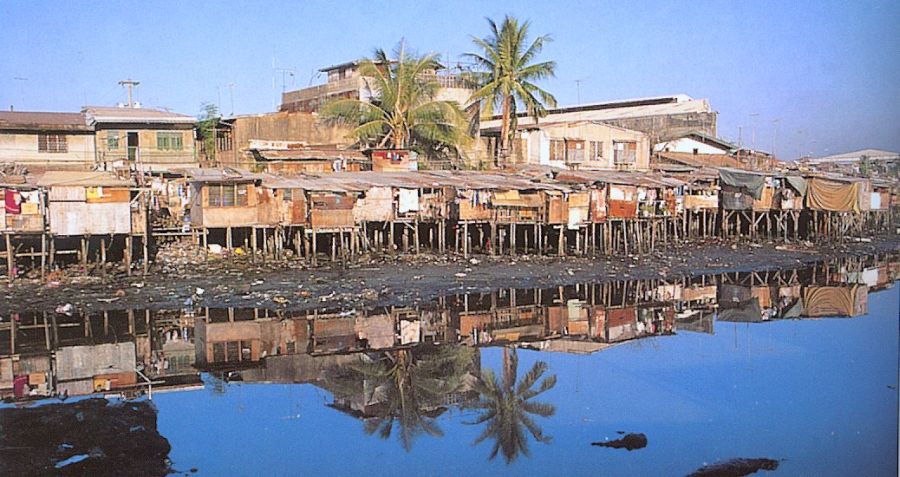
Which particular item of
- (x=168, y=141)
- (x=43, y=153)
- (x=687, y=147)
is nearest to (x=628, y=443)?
(x=168, y=141)

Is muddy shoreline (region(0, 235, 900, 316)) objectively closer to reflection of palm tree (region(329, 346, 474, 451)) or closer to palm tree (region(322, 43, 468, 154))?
reflection of palm tree (region(329, 346, 474, 451))

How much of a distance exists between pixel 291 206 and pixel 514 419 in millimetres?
9387

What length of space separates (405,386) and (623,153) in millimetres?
15304

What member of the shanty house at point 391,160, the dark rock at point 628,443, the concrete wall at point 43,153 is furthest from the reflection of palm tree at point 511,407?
the concrete wall at point 43,153

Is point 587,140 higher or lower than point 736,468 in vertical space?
higher

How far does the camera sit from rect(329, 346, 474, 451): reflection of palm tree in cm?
647

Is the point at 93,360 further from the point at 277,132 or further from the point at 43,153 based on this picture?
the point at 277,132

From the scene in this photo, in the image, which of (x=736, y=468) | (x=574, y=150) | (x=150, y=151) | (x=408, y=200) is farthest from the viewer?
(x=574, y=150)

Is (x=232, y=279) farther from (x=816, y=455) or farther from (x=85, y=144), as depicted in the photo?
(x=816, y=455)

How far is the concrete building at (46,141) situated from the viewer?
53.8ft

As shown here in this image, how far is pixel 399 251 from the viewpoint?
16516 millimetres

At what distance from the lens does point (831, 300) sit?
40.1 ft

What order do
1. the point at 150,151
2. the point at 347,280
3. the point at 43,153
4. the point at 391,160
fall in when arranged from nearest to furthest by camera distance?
the point at 347,280 → the point at 43,153 → the point at 150,151 → the point at 391,160

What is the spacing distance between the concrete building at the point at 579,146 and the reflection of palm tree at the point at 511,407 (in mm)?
12764
